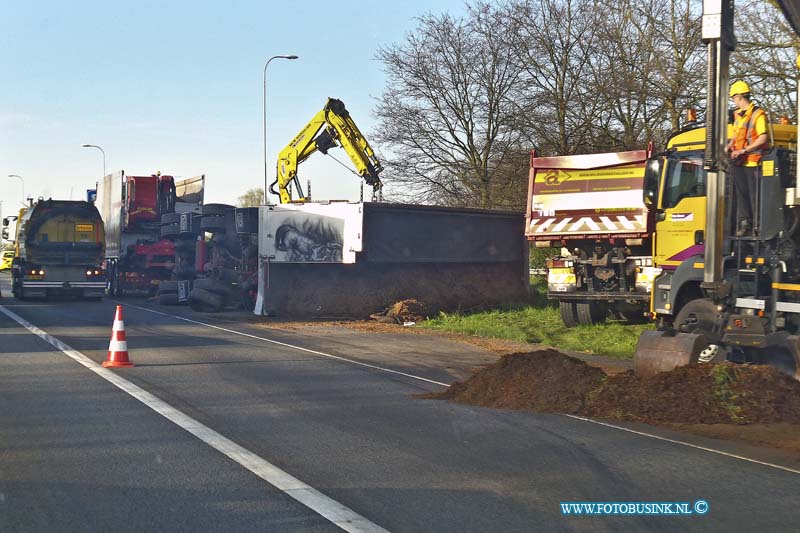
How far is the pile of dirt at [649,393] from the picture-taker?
28.9 feet

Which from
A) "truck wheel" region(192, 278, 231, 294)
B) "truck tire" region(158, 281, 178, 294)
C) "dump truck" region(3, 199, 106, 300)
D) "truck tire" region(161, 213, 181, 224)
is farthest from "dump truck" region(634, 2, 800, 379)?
"truck tire" region(161, 213, 181, 224)

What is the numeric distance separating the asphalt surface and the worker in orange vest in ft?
13.9

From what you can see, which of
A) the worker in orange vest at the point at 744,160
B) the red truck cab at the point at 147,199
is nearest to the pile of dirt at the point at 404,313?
the worker in orange vest at the point at 744,160

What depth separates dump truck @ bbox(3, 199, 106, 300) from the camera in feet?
97.6

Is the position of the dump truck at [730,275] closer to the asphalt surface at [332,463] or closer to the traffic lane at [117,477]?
the asphalt surface at [332,463]

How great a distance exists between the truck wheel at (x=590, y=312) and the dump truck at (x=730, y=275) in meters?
6.42

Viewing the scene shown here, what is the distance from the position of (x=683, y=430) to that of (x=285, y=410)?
12.5 ft

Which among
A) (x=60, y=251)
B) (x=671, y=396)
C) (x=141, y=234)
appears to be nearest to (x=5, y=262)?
(x=141, y=234)

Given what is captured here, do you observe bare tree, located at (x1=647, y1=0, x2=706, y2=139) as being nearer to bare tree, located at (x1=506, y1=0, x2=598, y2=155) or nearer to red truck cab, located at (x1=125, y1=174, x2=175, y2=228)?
bare tree, located at (x1=506, y1=0, x2=598, y2=155)

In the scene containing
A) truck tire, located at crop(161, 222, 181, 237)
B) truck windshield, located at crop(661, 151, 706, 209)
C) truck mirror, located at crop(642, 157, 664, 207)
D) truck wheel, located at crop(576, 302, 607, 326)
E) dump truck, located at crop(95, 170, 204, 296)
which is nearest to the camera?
truck mirror, located at crop(642, 157, 664, 207)

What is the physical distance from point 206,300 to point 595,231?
36.2 feet

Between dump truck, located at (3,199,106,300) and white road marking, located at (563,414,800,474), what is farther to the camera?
dump truck, located at (3,199,106,300)

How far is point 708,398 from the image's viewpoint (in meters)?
8.95

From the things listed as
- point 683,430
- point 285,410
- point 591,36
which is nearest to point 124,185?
point 591,36
